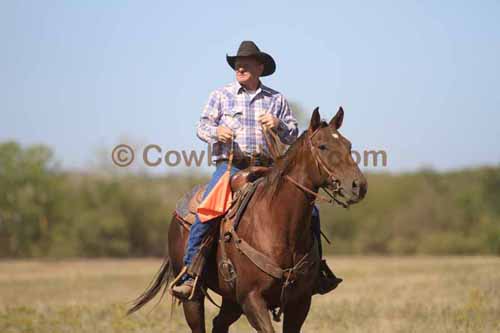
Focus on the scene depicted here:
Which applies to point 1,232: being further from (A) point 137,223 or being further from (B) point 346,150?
(B) point 346,150

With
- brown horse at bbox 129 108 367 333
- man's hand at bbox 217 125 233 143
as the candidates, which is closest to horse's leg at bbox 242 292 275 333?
brown horse at bbox 129 108 367 333

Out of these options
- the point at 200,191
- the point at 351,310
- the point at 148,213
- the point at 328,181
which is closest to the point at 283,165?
the point at 328,181

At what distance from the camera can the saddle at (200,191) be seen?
328 inches

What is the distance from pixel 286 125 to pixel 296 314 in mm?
2033

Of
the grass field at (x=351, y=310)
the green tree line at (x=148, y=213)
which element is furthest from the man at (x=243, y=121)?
the green tree line at (x=148, y=213)

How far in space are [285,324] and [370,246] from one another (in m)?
51.1

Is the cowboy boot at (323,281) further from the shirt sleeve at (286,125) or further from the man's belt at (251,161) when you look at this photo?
the shirt sleeve at (286,125)

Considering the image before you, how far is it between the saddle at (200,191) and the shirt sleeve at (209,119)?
0.50 meters

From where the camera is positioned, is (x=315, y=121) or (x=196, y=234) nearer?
(x=315, y=121)

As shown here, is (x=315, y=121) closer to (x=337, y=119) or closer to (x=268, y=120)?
(x=337, y=119)

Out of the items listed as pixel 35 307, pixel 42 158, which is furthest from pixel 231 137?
pixel 42 158

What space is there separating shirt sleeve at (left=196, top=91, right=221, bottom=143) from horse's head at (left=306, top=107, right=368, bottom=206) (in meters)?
1.49

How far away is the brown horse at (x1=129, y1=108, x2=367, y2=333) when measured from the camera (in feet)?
23.5

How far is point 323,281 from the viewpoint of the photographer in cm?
844
